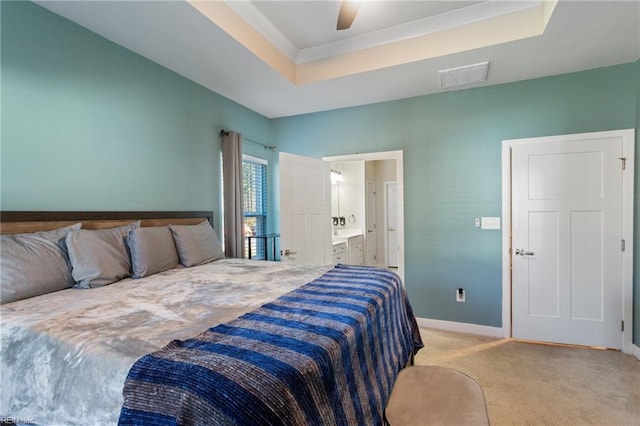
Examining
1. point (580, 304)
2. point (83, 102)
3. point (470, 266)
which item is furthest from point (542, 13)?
point (83, 102)

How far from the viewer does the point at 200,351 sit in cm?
95

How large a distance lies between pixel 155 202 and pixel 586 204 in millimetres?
4042

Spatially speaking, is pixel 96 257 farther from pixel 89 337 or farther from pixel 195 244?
pixel 89 337

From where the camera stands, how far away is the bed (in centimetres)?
81

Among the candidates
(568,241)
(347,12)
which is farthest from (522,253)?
(347,12)

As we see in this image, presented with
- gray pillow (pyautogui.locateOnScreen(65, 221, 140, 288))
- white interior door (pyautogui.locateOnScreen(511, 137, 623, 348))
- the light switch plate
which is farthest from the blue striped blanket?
white interior door (pyautogui.locateOnScreen(511, 137, 623, 348))

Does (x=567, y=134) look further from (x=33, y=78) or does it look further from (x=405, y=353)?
(x=33, y=78)

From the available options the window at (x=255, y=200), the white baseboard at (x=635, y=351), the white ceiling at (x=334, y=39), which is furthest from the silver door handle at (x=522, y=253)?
the window at (x=255, y=200)

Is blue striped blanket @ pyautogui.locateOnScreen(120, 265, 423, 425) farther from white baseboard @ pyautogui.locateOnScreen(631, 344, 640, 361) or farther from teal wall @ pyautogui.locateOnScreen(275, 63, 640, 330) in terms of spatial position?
white baseboard @ pyautogui.locateOnScreen(631, 344, 640, 361)

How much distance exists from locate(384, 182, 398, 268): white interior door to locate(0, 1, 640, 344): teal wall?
3317 mm

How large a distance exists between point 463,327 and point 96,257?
349 centimetres

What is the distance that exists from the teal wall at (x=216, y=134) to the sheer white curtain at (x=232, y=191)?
0.39 feet

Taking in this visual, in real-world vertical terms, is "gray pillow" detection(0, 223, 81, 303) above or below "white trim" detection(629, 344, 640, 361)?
above

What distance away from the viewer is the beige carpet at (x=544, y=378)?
1.95 m
